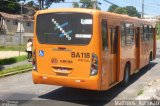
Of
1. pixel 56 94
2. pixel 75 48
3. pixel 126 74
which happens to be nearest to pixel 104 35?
pixel 75 48

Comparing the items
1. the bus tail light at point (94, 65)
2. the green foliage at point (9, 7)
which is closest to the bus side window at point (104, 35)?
the bus tail light at point (94, 65)

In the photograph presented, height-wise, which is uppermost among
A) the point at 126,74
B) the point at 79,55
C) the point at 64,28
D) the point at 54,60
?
the point at 64,28

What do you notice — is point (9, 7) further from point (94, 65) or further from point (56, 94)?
point (94, 65)

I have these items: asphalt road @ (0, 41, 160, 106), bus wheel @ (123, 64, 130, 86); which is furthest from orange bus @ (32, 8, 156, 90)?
bus wheel @ (123, 64, 130, 86)

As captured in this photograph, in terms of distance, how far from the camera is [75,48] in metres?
10.8

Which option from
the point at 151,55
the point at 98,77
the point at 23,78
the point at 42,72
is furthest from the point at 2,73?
the point at 151,55

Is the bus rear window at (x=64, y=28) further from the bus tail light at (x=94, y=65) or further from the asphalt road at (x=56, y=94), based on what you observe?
the asphalt road at (x=56, y=94)

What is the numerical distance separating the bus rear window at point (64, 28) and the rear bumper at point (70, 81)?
3.49ft

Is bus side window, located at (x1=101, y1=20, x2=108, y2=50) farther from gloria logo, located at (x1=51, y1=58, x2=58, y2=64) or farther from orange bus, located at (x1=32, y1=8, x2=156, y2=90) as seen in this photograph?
gloria logo, located at (x1=51, y1=58, x2=58, y2=64)

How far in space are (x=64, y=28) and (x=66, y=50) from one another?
2.24 ft

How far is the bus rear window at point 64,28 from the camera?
10.7 m

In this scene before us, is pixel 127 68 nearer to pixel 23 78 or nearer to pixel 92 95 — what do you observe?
pixel 92 95

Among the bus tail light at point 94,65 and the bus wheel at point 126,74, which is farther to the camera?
the bus wheel at point 126,74

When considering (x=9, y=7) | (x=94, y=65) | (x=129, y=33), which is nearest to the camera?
(x=94, y=65)
